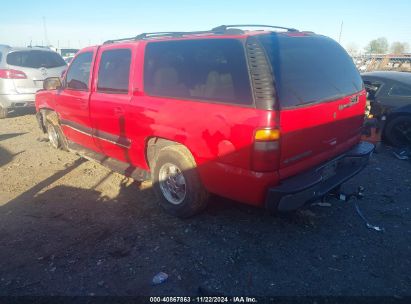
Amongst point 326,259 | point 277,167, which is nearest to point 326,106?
point 277,167

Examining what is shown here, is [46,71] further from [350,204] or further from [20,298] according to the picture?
[350,204]

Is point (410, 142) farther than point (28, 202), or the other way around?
point (410, 142)

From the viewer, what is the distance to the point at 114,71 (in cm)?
410

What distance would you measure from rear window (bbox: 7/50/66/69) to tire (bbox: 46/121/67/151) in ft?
11.5

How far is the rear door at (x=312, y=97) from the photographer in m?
2.67

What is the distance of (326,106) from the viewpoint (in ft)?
9.73

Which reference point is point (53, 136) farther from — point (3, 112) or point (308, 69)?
point (308, 69)

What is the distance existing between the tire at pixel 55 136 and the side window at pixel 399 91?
21.8ft

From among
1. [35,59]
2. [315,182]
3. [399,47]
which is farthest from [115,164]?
[399,47]

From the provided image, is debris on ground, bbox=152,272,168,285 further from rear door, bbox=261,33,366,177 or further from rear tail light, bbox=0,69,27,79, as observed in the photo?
rear tail light, bbox=0,69,27,79

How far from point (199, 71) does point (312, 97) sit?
1129 mm

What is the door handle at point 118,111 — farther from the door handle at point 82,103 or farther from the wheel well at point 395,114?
the wheel well at point 395,114

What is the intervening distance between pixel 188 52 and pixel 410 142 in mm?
5346

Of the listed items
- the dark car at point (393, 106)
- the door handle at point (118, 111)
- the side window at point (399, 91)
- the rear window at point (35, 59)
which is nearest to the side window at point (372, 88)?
the dark car at point (393, 106)
